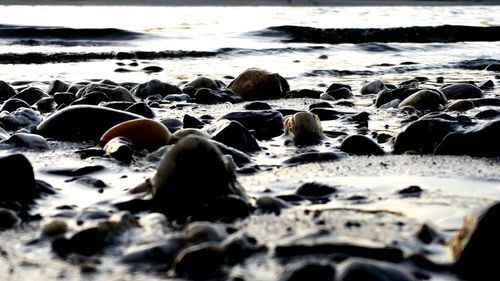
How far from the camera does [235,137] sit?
2924 mm

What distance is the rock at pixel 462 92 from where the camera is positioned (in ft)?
15.4

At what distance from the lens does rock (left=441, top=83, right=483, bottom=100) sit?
15.4 ft

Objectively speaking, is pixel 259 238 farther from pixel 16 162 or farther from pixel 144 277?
pixel 16 162

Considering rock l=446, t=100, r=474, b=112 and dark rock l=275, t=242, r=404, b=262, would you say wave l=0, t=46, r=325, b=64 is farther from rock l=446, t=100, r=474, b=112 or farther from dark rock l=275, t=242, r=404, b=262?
dark rock l=275, t=242, r=404, b=262

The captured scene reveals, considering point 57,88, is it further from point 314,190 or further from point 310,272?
point 310,272

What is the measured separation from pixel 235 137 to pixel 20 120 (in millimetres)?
1371

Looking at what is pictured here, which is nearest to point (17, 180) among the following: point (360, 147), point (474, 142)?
point (360, 147)

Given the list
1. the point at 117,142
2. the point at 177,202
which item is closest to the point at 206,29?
the point at 117,142

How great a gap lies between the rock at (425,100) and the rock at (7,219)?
2.81 metres

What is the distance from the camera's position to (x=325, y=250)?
60.7 inches

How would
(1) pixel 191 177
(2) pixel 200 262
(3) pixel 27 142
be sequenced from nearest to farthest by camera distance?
(2) pixel 200 262, (1) pixel 191 177, (3) pixel 27 142

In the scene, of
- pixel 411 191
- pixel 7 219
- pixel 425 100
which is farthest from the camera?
pixel 425 100

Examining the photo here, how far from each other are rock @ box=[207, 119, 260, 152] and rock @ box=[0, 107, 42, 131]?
1200 millimetres

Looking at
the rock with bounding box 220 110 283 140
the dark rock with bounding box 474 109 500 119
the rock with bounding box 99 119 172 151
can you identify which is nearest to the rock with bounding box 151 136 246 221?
the rock with bounding box 99 119 172 151
